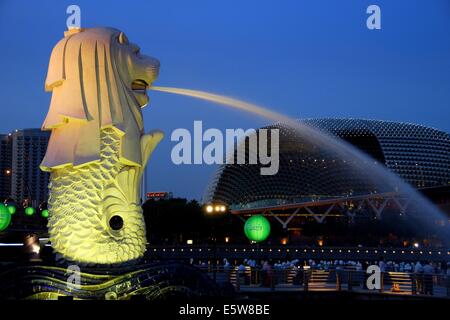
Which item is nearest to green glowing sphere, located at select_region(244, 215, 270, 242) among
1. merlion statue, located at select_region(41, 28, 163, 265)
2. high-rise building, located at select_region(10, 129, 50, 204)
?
merlion statue, located at select_region(41, 28, 163, 265)

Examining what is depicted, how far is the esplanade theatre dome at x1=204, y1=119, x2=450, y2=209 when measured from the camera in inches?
3748

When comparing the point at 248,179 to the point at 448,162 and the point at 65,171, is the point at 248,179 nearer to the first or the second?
the point at 448,162

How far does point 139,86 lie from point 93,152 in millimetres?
1835

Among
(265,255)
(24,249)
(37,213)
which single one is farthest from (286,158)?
(24,249)

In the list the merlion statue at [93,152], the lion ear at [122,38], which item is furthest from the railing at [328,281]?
the lion ear at [122,38]

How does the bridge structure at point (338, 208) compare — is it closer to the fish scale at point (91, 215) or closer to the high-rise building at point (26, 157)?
the high-rise building at point (26, 157)

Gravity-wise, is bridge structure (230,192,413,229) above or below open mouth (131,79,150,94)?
above

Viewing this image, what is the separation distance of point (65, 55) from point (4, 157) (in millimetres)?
79205

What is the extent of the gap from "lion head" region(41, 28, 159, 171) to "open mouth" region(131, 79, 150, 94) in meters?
0.43

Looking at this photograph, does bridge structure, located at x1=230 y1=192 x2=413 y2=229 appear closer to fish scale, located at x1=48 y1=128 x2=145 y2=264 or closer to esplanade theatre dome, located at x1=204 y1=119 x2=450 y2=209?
esplanade theatre dome, located at x1=204 y1=119 x2=450 y2=209

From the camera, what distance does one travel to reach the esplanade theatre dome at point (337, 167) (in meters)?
95.2

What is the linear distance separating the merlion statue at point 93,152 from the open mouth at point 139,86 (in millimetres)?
399

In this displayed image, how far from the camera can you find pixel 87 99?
12727 millimetres
